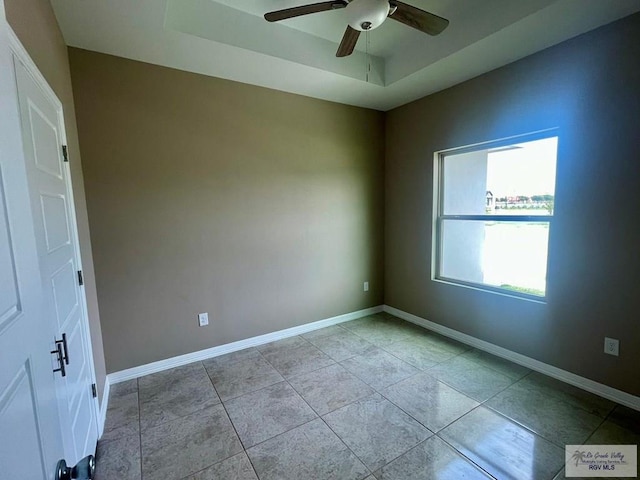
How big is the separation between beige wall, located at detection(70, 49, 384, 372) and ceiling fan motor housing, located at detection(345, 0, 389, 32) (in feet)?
5.01

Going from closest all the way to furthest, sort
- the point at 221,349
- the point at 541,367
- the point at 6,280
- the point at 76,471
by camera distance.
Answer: the point at 6,280
the point at 76,471
the point at 541,367
the point at 221,349

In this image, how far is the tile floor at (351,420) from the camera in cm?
167

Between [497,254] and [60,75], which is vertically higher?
[60,75]

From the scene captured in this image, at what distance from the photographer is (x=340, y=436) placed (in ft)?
6.17

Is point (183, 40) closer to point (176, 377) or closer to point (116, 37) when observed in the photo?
point (116, 37)

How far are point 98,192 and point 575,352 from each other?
157 inches

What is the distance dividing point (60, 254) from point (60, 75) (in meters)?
1.20

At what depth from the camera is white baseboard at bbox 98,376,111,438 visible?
1947 millimetres

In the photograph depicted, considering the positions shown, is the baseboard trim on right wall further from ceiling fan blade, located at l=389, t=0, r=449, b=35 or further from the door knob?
the door knob

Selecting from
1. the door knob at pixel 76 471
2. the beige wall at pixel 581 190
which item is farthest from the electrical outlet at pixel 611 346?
the door knob at pixel 76 471

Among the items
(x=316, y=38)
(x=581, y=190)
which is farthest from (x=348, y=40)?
(x=581, y=190)

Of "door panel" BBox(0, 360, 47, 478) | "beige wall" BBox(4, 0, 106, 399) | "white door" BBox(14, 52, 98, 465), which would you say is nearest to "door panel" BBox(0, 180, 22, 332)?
"door panel" BBox(0, 360, 47, 478)

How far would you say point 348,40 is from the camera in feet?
6.60

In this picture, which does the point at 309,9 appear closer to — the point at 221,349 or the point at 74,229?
the point at 74,229
